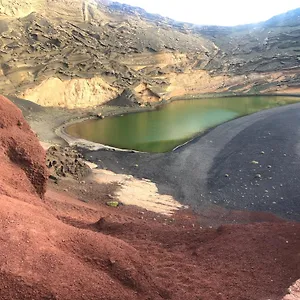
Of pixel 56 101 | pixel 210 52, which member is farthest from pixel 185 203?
pixel 210 52

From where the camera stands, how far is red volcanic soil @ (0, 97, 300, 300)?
6.92 m

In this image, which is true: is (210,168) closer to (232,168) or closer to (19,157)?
(232,168)

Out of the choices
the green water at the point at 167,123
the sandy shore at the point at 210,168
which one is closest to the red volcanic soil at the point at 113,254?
the sandy shore at the point at 210,168

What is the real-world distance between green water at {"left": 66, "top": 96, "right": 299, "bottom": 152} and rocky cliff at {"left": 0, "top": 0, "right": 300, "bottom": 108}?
5630 millimetres

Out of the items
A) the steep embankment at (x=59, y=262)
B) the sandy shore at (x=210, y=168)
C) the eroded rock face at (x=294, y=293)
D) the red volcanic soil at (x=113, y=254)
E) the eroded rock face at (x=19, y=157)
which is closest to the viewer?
the steep embankment at (x=59, y=262)

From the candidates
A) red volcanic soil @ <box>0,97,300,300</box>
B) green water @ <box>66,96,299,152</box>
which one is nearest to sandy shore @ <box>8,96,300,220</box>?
green water @ <box>66,96,299,152</box>

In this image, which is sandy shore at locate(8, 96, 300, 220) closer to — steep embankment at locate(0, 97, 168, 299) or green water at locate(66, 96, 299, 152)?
green water at locate(66, 96, 299, 152)

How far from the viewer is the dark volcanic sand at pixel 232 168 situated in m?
20.9

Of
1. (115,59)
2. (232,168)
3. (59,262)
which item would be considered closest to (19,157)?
(59,262)

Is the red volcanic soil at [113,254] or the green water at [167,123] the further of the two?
the green water at [167,123]

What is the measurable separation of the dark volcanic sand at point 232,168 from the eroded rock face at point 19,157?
34.4 ft

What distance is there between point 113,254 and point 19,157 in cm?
556

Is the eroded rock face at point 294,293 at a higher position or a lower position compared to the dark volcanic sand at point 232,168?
higher

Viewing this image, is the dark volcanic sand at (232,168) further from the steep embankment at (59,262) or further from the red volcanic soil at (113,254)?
the steep embankment at (59,262)
